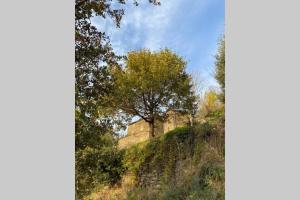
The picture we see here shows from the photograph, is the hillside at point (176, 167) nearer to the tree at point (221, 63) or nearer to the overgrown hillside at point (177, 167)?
the overgrown hillside at point (177, 167)

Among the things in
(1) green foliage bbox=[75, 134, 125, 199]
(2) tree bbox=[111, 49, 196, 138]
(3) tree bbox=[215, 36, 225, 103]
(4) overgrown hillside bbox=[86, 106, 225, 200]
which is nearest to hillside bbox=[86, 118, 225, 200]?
(4) overgrown hillside bbox=[86, 106, 225, 200]

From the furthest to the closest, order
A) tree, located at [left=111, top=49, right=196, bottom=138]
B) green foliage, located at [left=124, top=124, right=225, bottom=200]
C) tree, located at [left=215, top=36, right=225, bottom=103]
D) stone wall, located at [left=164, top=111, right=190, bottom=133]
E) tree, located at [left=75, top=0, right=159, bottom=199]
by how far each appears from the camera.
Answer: stone wall, located at [left=164, top=111, right=190, bottom=133] → green foliage, located at [left=124, top=124, right=225, bottom=200] → tree, located at [left=111, top=49, right=196, bottom=138] → tree, located at [left=75, top=0, right=159, bottom=199] → tree, located at [left=215, top=36, right=225, bottom=103]

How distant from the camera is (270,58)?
2.88m

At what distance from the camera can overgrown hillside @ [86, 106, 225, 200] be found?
466 cm

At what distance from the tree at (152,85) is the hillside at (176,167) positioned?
0.67 meters

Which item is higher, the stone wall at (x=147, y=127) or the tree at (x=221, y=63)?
the tree at (x=221, y=63)

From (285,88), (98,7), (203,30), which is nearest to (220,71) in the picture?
(203,30)

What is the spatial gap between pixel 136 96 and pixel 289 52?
6.43ft

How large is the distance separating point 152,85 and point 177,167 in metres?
1.67

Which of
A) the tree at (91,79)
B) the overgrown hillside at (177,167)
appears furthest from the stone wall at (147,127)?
the tree at (91,79)

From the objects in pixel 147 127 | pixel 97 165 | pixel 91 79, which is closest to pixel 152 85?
pixel 147 127

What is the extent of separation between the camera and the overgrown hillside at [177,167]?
4.66 m

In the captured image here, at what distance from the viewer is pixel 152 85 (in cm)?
451

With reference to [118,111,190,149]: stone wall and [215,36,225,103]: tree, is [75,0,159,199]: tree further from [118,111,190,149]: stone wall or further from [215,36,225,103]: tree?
[215,36,225,103]: tree
